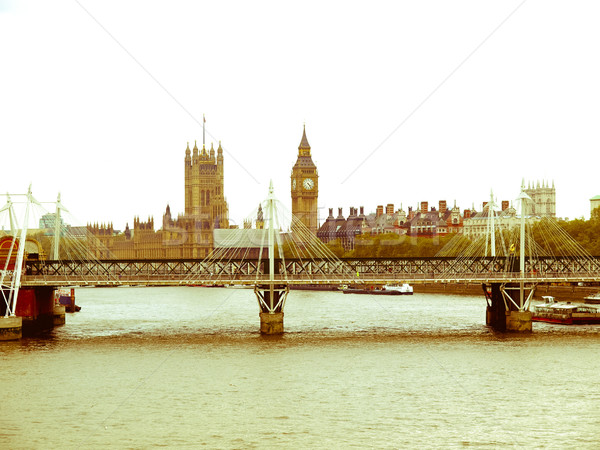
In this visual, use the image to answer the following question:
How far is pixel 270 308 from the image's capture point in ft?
180

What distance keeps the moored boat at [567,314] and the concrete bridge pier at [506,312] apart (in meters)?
5.78

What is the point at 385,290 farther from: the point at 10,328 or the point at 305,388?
the point at 305,388

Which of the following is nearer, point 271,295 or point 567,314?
point 271,295

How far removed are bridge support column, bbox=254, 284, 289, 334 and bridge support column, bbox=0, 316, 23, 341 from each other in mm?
13993

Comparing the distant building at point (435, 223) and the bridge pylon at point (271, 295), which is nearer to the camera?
the bridge pylon at point (271, 295)

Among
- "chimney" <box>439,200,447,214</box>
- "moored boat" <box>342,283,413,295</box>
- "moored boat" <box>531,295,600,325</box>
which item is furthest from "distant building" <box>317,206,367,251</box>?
"moored boat" <box>531,295,600,325</box>

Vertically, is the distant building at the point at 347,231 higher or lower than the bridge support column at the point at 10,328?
higher

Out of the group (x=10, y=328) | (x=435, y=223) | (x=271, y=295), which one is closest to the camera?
(x=10, y=328)

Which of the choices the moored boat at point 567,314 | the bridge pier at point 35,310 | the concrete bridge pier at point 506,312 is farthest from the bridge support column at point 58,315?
the moored boat at point 567,314

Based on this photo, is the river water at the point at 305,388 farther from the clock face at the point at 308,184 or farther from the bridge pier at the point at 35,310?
the clock face at the point at 308,184

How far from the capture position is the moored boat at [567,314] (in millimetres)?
61875

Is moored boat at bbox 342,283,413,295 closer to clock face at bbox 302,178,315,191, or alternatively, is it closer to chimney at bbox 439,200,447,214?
chimney at bbox 439,200,447,214

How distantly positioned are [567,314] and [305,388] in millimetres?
30990

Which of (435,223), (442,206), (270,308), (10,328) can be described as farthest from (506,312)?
(442,206)
